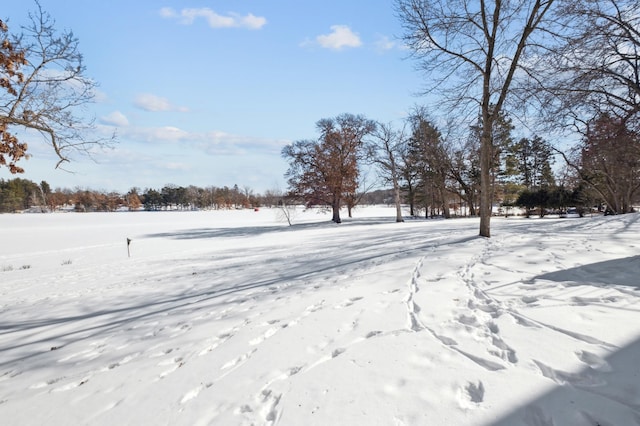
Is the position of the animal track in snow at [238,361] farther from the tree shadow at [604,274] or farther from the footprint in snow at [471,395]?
the tree shadow at [604,274]

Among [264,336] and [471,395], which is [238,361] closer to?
Answer: [264,336]

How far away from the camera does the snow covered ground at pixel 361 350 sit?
2121 mm

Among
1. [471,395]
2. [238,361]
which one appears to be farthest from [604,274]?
[238,361]

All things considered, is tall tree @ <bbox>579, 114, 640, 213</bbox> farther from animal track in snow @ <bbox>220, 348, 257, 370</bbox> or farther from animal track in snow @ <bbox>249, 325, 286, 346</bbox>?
animal track in snow @ <bbox>220, 348, 257, 370</bbox>

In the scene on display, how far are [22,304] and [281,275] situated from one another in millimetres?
6104

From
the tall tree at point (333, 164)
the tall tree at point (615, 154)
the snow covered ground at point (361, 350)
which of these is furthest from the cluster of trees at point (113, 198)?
the snow covered ground at point (361, 350)

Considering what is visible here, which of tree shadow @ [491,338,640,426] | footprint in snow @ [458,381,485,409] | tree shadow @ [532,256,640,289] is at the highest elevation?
tree shadow @ [532,256,640,289]

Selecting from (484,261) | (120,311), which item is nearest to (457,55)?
(484,261)

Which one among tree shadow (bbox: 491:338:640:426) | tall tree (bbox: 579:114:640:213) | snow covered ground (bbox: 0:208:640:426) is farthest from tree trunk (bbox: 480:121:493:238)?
tree shadow (bbox: 491:338:640:426)

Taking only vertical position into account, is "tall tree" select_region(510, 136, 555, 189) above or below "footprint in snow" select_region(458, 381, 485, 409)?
above

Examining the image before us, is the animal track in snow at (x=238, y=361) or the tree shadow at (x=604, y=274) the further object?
the tree shadow at (x=604, y=274)

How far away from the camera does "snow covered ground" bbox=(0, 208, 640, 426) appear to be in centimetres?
212

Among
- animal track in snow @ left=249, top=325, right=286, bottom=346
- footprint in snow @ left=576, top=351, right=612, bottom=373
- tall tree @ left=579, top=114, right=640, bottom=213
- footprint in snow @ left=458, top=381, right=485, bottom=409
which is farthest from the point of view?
tall tree @ left=579, top=114, right=640, bottom=213

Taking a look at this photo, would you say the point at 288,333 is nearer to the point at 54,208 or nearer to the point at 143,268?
the point at 143,268
